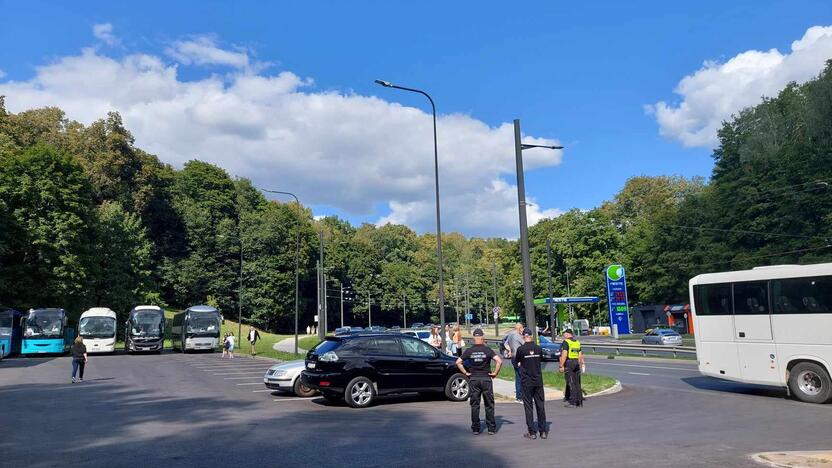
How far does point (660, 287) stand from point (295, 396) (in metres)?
58.5

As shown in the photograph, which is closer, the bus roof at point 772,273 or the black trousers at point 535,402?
the black trousers at point 535,402

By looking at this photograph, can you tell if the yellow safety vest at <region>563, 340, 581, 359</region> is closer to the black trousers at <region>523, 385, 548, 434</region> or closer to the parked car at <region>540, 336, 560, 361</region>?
the black trousers at <region>523, 385, 548, 434</region>

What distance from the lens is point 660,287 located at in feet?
219

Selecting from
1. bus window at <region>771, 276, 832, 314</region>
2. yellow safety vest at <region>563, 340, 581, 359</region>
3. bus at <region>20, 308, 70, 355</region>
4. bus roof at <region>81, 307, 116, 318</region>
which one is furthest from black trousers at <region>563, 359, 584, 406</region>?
bus at <region>20, 308, 70, 355</region>

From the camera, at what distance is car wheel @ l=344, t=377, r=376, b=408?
13.9 m

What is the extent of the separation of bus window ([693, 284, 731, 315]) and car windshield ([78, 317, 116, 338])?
115 feet

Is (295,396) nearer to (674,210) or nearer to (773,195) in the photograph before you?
(773,195)

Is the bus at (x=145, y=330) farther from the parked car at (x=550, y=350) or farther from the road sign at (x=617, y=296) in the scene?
the road sign at (x=617, y=296)

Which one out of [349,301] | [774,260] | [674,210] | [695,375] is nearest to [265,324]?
[349,301]

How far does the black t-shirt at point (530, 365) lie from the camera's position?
10.3 metres

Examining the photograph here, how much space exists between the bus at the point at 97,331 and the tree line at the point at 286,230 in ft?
40.5

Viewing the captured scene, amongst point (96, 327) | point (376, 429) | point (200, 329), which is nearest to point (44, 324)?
point (96, 327)

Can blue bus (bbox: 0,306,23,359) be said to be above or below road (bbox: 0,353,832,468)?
above

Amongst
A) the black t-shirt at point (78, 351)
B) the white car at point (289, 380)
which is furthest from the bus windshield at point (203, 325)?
the white car at point (289, 380)
